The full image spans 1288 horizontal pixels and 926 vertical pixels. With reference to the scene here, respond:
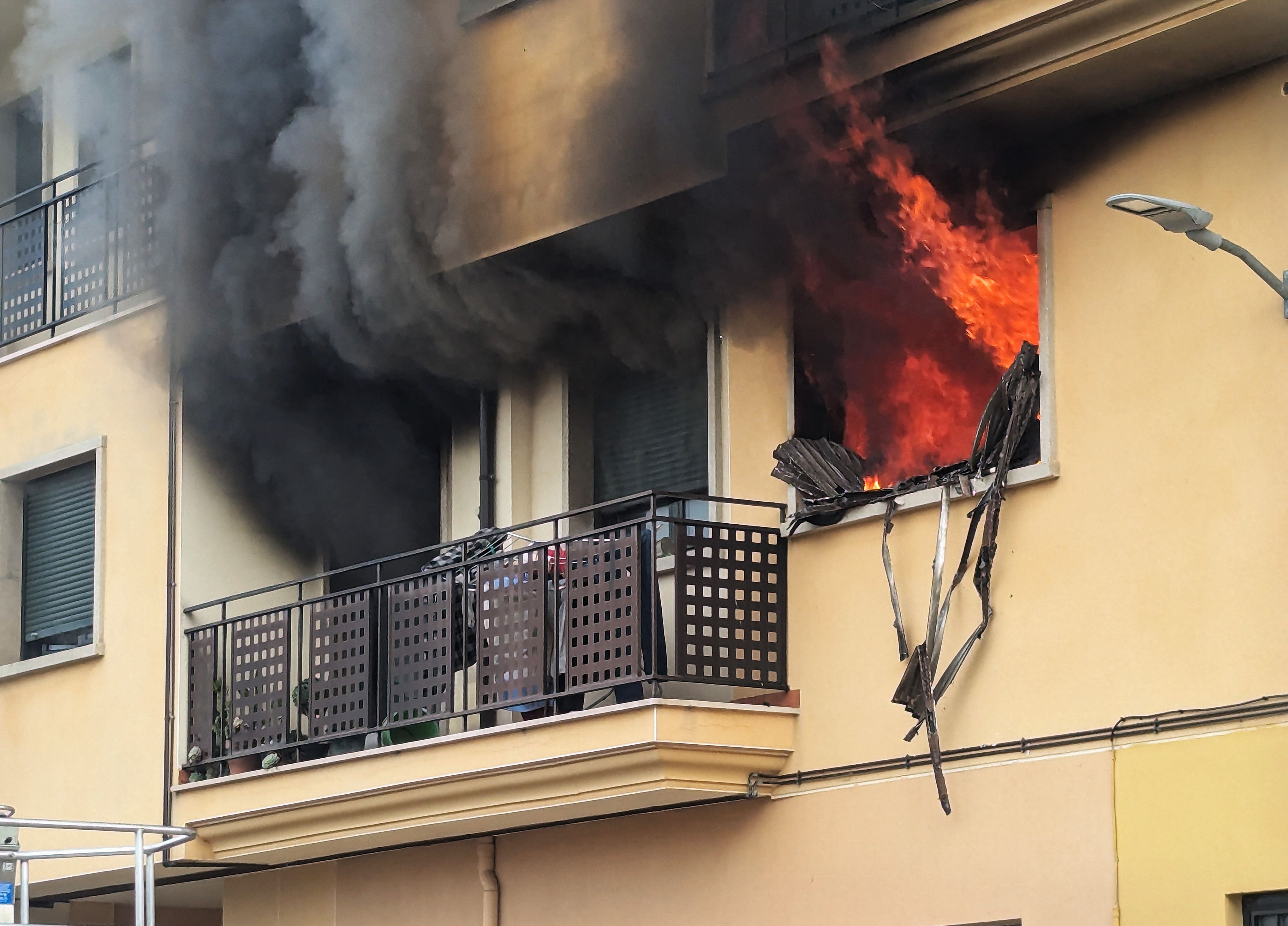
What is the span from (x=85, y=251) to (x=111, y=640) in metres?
3.17

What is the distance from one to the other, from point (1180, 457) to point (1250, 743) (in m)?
1.42

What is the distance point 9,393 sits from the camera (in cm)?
1708

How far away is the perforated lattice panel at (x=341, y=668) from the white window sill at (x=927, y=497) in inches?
115

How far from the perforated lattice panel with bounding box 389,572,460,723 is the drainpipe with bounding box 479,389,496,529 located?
48.8 inches

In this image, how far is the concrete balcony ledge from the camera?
1166cm

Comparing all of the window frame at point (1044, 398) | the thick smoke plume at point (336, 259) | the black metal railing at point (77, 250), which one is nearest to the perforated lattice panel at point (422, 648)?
the thick smoke plume at point (336, 259)

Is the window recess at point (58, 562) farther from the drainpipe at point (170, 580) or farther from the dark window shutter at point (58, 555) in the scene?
the drainpipe at point (170, 580)

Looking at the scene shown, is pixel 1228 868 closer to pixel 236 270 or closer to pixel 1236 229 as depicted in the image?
pixel 1236 229

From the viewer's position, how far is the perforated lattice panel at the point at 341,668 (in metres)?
13.5

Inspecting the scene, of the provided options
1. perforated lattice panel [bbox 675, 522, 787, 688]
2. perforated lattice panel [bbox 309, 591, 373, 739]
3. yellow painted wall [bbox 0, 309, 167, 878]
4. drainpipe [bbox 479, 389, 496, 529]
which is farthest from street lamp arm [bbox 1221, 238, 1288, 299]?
yellow painted wall [bbox 0, 309, 167, 878]

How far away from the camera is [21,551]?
17000 millimetres

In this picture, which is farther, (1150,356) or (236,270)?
(236,270)

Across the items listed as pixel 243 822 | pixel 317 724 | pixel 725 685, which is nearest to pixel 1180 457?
pixel 725 685

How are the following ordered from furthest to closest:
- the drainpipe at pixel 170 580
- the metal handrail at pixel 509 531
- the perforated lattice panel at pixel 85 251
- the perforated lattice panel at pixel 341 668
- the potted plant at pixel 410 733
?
the perforated lattice panel at pixel 85 251
the drainpipe at pixel 170 580
the potted plant at pixel 410 733
the perforated lattice panel at pixel 341 668
the metal handrail at pixel 509 531
